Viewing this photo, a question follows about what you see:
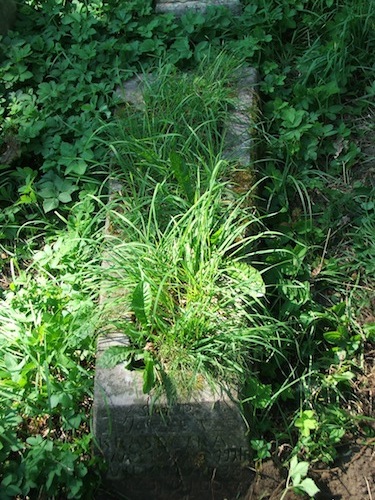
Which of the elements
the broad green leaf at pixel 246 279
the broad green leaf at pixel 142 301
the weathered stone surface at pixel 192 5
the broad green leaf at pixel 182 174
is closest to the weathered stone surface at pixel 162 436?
the broad green leaf at pixel 142 301

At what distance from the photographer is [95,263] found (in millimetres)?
3453

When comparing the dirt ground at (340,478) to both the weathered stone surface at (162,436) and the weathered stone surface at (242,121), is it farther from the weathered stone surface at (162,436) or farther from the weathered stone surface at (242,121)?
the weathered stone surface at (242,121)

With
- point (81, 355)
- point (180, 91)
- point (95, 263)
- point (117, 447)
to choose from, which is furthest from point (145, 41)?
point (117, 447)

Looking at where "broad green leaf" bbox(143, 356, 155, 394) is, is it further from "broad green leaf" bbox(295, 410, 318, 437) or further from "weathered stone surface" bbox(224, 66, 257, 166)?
"weathered stone surface" bbox(224, 66, 257, 166)

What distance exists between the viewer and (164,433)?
2770 mm

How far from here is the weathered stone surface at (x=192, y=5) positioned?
14.8ft

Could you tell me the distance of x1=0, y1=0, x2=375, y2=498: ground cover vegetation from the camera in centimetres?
291

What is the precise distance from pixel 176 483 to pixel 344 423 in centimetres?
73

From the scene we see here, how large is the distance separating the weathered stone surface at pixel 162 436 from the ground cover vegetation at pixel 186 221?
92mm

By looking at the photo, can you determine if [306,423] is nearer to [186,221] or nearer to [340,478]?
[340,478]

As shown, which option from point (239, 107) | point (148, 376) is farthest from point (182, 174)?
point (148, 376)

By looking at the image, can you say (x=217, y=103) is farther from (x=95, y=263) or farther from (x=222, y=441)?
(x=222, y=441)

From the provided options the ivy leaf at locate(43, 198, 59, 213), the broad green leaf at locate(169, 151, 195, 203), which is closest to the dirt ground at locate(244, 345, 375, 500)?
the broad green leaf at locate(169, 151, 195, 203)

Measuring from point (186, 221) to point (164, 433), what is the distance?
0.91 m
